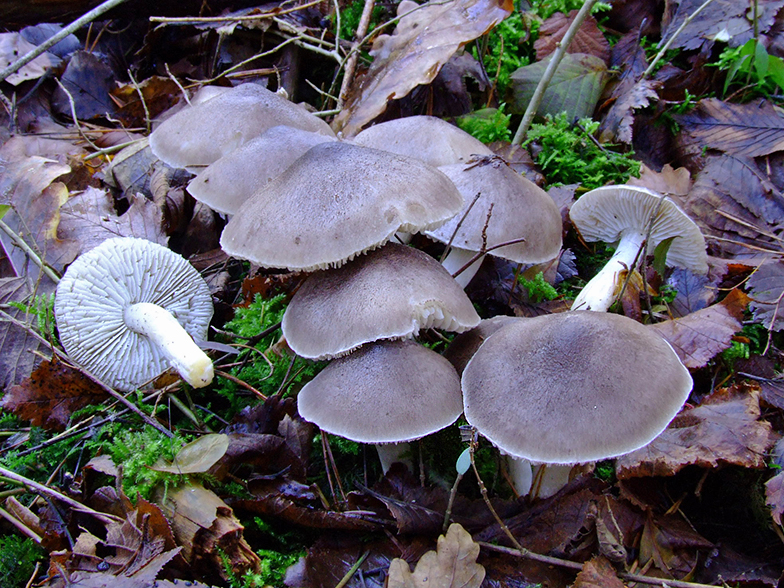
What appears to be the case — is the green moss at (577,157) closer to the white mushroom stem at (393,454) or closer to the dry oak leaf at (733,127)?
the dry oak leaf at (733,127)

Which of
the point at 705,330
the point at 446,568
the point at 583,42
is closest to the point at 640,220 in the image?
the point at 705,330

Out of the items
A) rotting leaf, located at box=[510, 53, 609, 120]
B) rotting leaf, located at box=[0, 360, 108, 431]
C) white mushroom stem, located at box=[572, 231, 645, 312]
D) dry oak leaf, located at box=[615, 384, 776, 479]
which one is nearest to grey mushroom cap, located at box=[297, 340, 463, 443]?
dry oak leaf, located at box=[615, 384, 776, 479]

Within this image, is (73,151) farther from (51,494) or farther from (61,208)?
(51,494)

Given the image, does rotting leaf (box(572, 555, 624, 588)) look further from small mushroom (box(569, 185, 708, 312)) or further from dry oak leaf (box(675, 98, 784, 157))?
dry oak leaf (box(675, 98, 784, 157))

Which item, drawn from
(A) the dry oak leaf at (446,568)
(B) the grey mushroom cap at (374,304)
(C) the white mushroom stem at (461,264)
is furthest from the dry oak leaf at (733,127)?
(A) the dry oak leaf at (446,568)

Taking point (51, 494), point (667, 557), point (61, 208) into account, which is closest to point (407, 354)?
point (667, 557)

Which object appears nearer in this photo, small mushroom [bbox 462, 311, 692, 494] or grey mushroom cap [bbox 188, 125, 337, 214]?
small mushroom [bbox 462, 311, 692, 494]

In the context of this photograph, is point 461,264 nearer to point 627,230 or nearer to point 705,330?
point 627,230
